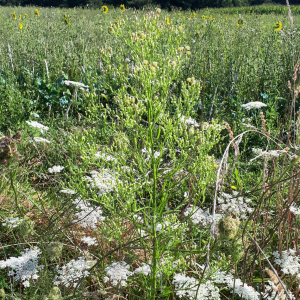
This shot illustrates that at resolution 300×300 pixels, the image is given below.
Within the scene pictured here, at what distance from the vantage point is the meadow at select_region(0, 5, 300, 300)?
1327 mm

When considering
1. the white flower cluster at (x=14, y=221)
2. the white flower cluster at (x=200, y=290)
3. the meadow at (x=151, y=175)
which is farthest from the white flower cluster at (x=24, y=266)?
the white flower cluster at (x=200, y=290)

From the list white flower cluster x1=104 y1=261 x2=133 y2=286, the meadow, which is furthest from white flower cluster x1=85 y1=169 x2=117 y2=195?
white flower cluster x1=104 y1=261 x2=133 y2=286

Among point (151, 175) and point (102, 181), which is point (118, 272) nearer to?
point (102, 181)

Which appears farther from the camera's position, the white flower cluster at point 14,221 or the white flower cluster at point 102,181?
the white flower cluster at point 14,221

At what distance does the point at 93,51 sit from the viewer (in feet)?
17.1

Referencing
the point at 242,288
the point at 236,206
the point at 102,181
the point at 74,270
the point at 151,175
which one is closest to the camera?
the point at 242,288

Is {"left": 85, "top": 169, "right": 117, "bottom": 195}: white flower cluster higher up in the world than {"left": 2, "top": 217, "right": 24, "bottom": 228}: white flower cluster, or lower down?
higher up

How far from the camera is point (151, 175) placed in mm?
2602

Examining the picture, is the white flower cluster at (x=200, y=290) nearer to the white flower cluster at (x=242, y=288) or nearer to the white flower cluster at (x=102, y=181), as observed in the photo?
the white flower cluster at (x=242, y=288)

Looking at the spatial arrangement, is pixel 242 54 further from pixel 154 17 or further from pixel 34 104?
pixel 154 17

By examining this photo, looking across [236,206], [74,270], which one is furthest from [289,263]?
[74,270]

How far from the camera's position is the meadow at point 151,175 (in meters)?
1.33

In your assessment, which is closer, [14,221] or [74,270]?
[74,270]

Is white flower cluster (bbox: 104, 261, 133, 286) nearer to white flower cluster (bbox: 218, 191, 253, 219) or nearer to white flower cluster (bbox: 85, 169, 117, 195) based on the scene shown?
white flower cluster (bbox: 85, 169, 117, 195)
